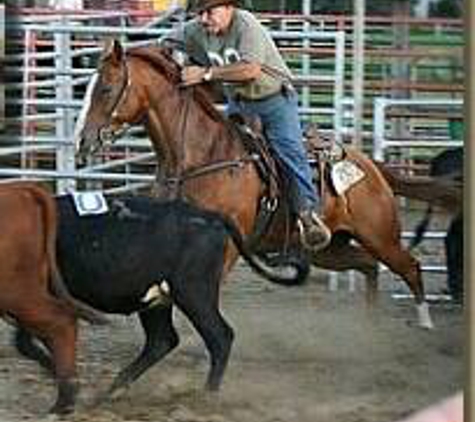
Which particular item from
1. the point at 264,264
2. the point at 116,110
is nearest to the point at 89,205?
the point at 116,110

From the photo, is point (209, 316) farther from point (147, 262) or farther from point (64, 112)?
point (64, 112)

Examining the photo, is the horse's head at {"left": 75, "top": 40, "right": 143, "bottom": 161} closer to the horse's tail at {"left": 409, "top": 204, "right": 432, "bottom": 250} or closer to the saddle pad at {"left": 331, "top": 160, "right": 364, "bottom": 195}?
the saddle pad at {"left": 331, "top": 160, "right": 364, "bottom": 195}

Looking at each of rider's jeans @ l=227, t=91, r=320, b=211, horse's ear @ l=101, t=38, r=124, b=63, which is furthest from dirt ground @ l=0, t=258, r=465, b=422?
horse's ear @ l=101, t=38, r=124, b=63

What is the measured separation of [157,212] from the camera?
5672 mm

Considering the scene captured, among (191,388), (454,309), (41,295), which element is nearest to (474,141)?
(41,295)

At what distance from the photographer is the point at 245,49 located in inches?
252

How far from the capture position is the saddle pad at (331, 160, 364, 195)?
721 cm

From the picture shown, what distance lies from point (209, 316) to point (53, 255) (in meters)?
0.71

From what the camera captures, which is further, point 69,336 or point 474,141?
point 69,336

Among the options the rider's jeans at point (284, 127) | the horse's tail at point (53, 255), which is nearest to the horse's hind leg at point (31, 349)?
the horse's tail at point (53, 255)

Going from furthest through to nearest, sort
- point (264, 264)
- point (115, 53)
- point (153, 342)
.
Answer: point (264, 264), point (115, 53), point (153, 342)

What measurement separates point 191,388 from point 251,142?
4.16ft

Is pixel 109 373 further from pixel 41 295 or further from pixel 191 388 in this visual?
pixel 41 295

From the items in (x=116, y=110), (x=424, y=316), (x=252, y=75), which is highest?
(x=252, y=75)
